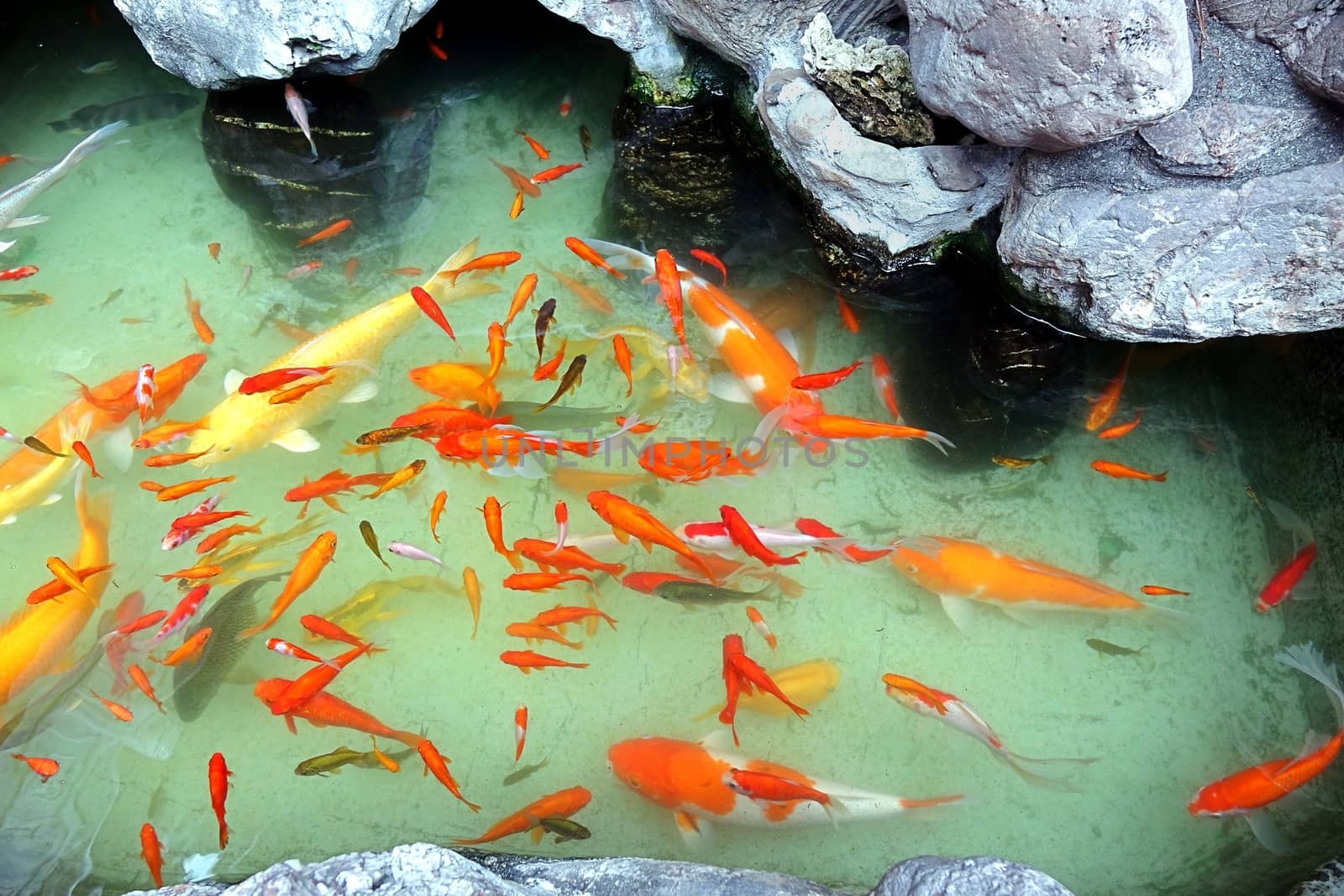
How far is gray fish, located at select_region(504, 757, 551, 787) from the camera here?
125 inches

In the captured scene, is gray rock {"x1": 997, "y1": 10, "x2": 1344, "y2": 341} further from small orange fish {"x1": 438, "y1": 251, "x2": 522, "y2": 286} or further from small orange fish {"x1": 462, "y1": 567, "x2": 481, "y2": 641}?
small orange fish {"x1": 462, "y1": 567, "x2": 481, "y2": 641}

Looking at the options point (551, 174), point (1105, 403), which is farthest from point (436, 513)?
point (1105, 403)

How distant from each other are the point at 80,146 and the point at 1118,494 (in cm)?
521

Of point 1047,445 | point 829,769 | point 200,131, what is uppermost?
point 200,131

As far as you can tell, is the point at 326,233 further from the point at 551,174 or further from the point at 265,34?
the point at 551,174

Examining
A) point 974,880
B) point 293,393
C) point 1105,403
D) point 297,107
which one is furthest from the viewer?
point 297,107

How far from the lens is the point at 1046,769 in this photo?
316cm

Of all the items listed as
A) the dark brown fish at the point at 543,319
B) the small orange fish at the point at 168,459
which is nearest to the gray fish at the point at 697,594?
the dark brown fish at the point at 543,319

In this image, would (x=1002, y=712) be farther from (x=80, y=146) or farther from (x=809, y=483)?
(x=80, y=146)

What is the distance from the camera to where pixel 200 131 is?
4980 millimetres

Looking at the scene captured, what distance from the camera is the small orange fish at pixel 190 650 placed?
3.23m

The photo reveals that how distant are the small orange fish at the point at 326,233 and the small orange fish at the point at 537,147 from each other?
0.97 metres

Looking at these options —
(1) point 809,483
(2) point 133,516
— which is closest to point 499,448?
(1) point 809,483

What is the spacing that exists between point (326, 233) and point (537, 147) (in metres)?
1.13
